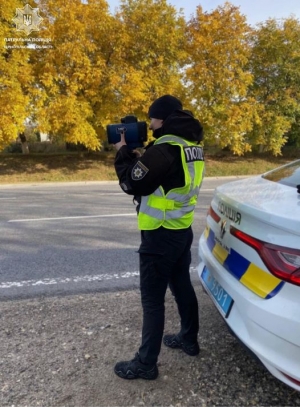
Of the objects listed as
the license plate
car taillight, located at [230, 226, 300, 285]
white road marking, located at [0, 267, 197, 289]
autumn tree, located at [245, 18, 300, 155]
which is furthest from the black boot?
autumn tree, located at [245, 18, 300, 155]

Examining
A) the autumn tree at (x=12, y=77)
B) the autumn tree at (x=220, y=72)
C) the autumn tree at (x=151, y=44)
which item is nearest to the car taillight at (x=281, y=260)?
the autumn tree at (x=12, y=77)

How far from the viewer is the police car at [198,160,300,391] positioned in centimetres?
151

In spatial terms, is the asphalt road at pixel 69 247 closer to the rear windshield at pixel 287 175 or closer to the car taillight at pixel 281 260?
the rear windshield at pixel 287 175

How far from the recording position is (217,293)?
6.84 ft

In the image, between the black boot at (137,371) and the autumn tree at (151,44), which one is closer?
the black boot at (137,371)

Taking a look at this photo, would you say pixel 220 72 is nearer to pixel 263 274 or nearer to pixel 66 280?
pixel 66 280

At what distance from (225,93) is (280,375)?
14.9m

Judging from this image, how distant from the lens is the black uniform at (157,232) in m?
1.76

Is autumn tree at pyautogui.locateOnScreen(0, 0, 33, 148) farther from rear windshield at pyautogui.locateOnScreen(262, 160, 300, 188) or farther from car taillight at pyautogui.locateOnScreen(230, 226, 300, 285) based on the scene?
car taillight at pyautogui.locateOnScreen(230, 226, 300, 285)

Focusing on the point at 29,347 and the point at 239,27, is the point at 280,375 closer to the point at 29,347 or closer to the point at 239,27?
the point at 29,347

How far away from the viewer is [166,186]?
72.9 inches

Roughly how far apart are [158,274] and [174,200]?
1.46 ft

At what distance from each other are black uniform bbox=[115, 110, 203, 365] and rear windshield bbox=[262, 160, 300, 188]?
2.69 ft

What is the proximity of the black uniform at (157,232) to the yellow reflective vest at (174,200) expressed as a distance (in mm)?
31
